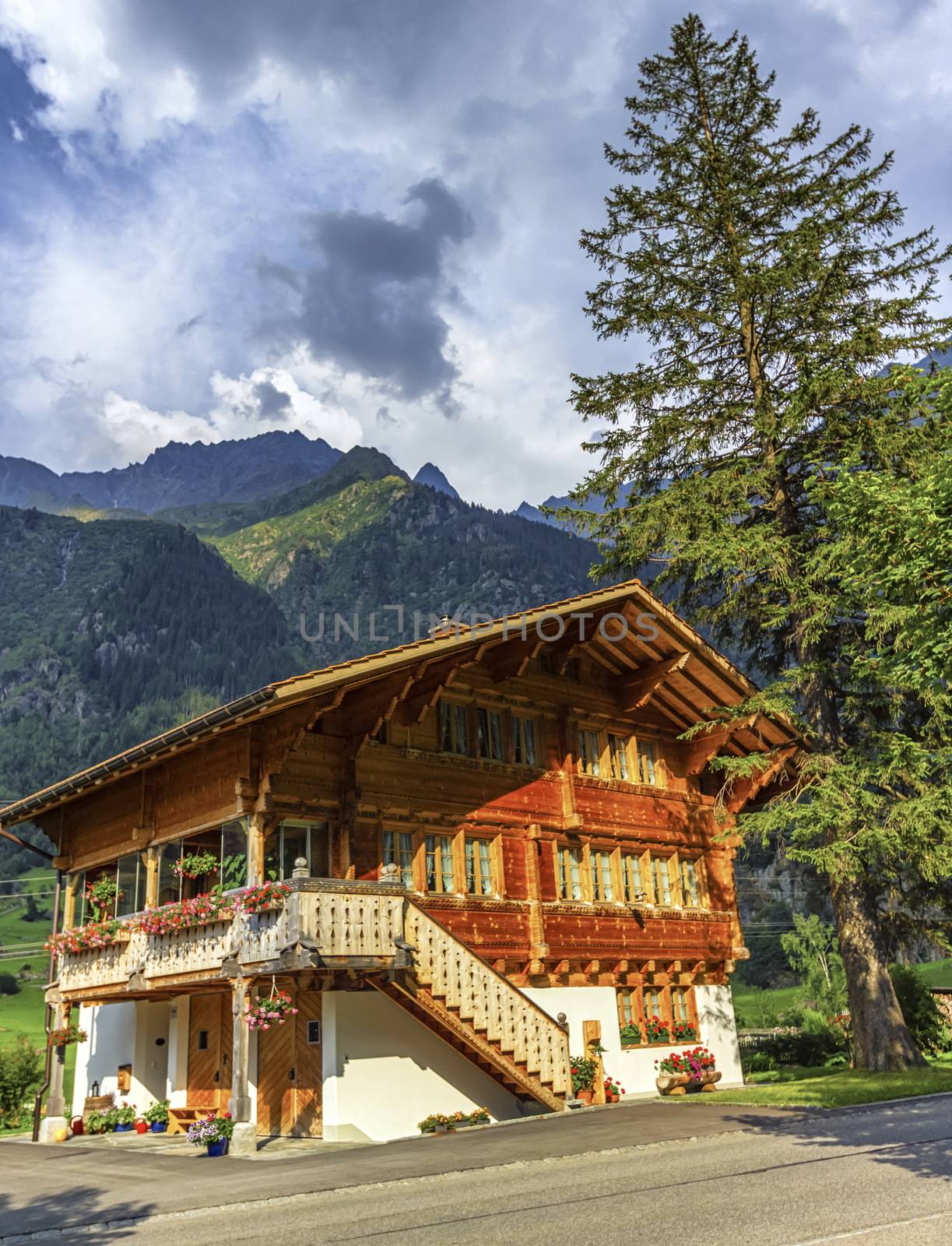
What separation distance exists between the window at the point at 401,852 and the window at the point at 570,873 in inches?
174

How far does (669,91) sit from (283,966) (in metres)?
25.3

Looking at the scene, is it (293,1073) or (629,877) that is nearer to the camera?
(293,1073)

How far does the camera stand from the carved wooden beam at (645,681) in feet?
86.4

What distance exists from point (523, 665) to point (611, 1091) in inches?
369

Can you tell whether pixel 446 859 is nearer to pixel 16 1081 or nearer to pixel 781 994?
pixel 16 1081

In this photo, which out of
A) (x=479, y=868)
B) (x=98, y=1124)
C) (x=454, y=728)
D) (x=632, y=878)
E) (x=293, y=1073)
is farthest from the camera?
(x=632, y=878)

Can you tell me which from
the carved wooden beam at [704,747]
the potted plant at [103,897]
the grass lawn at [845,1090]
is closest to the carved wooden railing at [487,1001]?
the grass lawn at [845,1090]

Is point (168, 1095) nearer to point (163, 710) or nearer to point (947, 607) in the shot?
point (947, 607)

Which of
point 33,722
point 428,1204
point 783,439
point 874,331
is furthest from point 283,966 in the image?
point 33,722

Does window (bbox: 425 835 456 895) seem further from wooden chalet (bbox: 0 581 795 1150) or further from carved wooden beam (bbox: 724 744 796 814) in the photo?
carved wooden beam (bbox: 724 744 796 814)

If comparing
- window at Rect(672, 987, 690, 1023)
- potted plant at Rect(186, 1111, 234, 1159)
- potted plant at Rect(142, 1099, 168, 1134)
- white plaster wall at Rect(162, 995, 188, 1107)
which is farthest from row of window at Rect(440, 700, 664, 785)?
potted plant at Rect(142, 1099, 168, 1134)

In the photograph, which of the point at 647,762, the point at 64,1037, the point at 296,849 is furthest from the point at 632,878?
the point at 64,1037

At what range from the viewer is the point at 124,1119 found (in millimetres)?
22766

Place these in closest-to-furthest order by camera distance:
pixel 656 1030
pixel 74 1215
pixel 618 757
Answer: pixel 74 1215, pixel 656 1030, pixel 618 757
